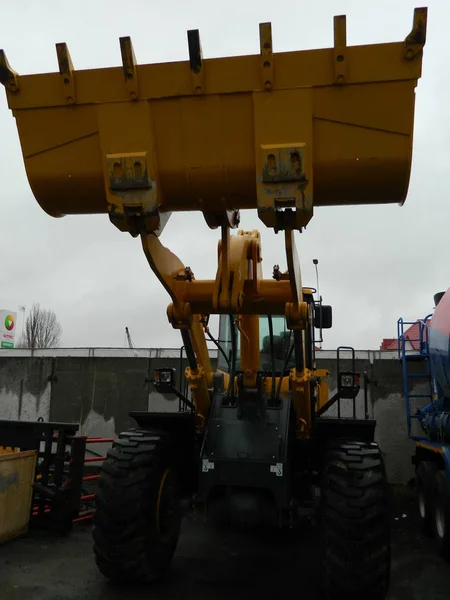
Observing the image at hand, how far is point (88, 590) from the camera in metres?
Answer: 4.52

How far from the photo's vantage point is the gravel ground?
14.8ft

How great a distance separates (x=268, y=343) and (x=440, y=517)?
2866 mm

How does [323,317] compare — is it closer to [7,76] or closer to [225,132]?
[225,132]

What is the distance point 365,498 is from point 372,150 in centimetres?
264

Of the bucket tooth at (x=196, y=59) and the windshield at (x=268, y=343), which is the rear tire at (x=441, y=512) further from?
the bucket tooth at (x=196, y=59)

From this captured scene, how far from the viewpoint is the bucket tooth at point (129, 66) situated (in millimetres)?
3129

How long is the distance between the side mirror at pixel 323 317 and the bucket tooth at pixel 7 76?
144 inches

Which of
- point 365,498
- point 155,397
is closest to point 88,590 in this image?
point 365,498

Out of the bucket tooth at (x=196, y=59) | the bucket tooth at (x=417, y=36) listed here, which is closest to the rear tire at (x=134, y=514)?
the bucket tooth at (x=196, y=59)

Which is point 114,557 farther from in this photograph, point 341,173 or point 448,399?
point 448,399

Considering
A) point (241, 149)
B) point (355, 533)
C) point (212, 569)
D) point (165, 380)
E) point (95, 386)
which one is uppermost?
point (241, 149)

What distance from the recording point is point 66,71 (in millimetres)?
3221

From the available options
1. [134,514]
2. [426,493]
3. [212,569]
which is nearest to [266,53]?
[134,514]

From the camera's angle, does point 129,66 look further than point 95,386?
No
